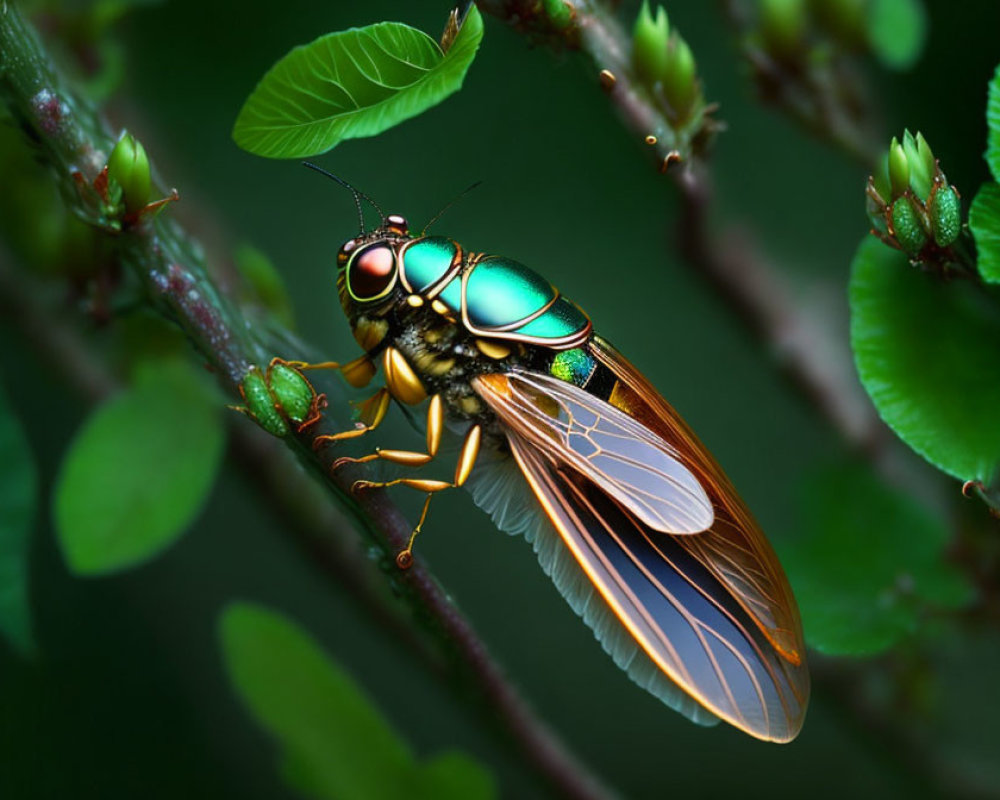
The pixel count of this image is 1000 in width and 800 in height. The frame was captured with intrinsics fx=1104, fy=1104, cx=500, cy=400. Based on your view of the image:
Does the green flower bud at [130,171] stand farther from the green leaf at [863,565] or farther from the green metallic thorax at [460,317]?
the green leaf at [863,565]

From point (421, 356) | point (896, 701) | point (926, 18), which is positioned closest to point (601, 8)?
point (421, 356)

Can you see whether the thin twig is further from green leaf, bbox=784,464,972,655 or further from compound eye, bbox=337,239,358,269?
compound eye, bbox=337,239,358,269

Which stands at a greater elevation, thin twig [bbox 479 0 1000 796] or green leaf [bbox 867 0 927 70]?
green leaf [bbox 867 0 927 70]

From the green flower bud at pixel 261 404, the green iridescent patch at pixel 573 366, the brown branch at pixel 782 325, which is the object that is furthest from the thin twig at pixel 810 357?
the green flower bud at pixel 261 404

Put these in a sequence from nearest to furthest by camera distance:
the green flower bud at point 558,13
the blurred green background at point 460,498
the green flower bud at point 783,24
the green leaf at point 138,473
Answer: the green flower bud at point 558,13
the green leaf at point 138,473
the green flower bud at point 783,24
the blurred green background at point 460,498

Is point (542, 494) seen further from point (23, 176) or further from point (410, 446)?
point (23, 176)

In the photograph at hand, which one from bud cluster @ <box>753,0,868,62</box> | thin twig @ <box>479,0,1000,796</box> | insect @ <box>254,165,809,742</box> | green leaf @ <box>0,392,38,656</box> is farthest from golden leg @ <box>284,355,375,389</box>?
bud cluster @ <box>753,0,868,62</box>
